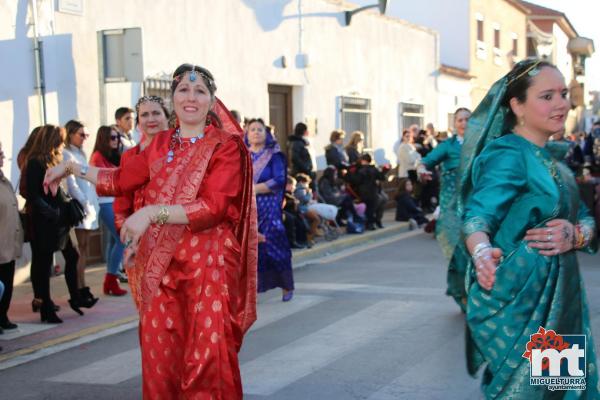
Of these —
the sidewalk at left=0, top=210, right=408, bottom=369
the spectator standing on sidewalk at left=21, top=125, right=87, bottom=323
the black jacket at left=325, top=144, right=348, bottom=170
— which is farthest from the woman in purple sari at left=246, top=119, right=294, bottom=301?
the black jacket at left=325, top=144, right=348, bottom=170

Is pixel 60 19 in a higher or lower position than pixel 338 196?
higher

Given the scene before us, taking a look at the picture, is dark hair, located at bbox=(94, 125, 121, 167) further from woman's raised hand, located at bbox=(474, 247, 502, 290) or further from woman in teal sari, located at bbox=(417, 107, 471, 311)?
woman's raised hand, located at bbox=(474, 247, 502, 290)

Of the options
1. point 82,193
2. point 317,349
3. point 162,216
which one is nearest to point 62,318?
point 82,193

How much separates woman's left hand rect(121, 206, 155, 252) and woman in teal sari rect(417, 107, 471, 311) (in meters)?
3.66

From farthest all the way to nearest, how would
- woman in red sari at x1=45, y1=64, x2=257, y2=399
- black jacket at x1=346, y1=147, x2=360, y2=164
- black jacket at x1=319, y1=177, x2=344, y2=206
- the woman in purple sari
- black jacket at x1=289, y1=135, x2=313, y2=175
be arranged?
black jacket at x1=346, y1=147, x2=360, y2=164, black jacket at x1=319, y1=177, x2=344, y2=206, black jacket at x1=289, y1=135, x2=313, y2=175, the woman in purple sari, woman in red sari at x1=45, y1=64, x2=257, y2=399

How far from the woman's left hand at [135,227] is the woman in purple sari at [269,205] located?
4.15m

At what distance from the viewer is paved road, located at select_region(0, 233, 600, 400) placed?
214 inches

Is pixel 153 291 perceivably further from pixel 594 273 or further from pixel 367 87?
pixel 367 87

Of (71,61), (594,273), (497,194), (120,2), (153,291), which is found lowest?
(594,273)

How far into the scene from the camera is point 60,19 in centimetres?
1023

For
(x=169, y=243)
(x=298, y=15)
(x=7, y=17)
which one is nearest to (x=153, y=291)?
(x=169, y=243)

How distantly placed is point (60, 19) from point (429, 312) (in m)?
5.64

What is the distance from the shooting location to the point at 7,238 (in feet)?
23.1

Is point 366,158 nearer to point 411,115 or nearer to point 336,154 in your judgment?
point 336,154
